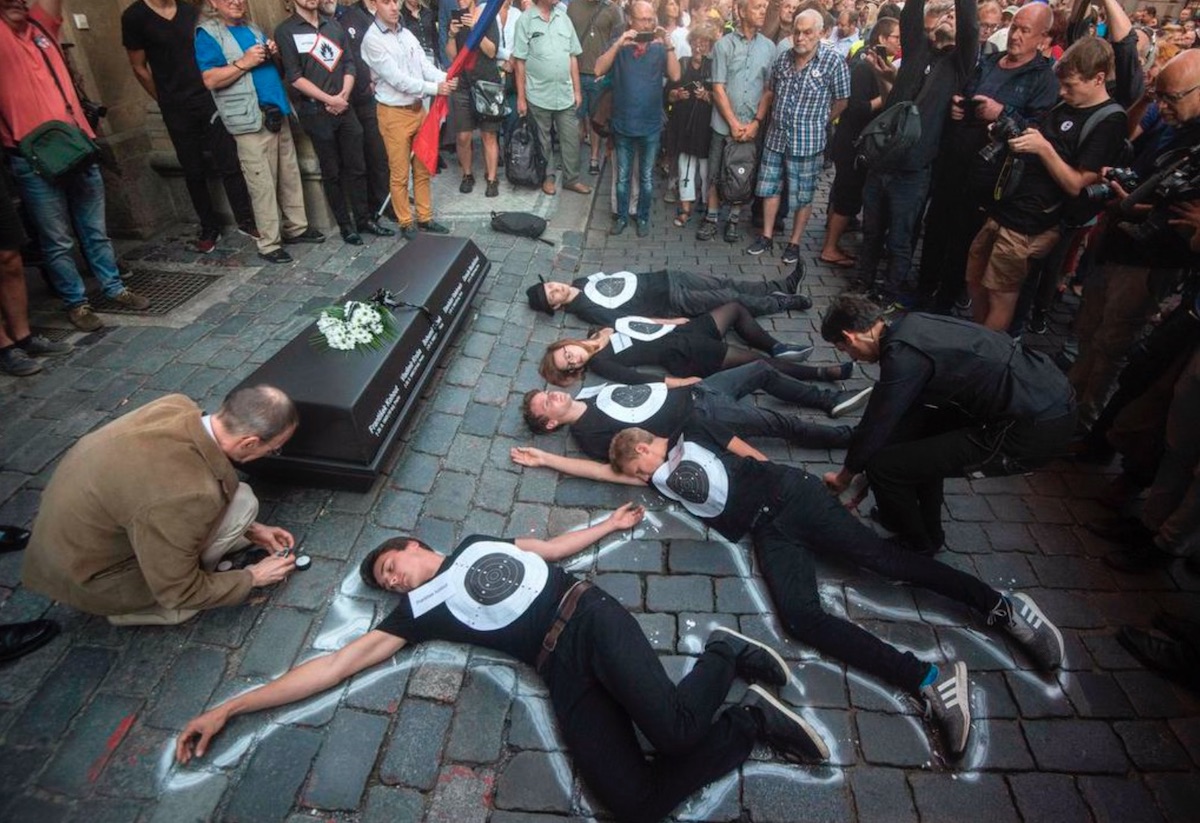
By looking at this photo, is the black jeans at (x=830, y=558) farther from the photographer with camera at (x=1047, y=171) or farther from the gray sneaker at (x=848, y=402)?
the photographer with camera at (x=1047, y=171)

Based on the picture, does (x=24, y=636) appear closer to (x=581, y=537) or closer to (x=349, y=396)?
(x=349, y=396)

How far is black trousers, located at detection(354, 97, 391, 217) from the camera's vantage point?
6742 mm

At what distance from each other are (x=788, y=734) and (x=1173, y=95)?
4.11 meters

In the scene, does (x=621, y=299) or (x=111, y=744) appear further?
(x=621, y=299)

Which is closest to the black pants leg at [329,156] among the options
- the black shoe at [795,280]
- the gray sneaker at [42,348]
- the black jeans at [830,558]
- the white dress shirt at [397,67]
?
the white dress shirt at [397,67]

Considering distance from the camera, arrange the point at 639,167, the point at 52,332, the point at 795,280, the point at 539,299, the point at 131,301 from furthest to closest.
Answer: the point at 639,167 → the point at 795,280 → the point at 539,299 → the point at 131,301 → the point at 52,332

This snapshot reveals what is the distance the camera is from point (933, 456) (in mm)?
3391

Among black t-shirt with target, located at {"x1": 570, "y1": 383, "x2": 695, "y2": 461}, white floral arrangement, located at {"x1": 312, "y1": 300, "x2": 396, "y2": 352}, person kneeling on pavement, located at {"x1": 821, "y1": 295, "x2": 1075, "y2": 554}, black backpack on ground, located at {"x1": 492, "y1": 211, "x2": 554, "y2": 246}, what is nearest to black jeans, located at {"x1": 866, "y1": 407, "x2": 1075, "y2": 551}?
person kneeling on pavement, located at {"x1": 821, "y1": 295, "x2": 1075, "y2": 554}

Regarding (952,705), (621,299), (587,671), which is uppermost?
(621,299)

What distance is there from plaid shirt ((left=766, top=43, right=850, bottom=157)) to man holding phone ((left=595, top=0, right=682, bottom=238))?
1.27 metres

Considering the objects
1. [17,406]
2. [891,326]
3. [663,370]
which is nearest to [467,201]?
[663,370]

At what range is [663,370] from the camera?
5.30 m

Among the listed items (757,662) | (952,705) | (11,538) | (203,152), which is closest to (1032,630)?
(952,705)

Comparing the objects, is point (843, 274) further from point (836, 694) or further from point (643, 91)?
point (836, 694)
